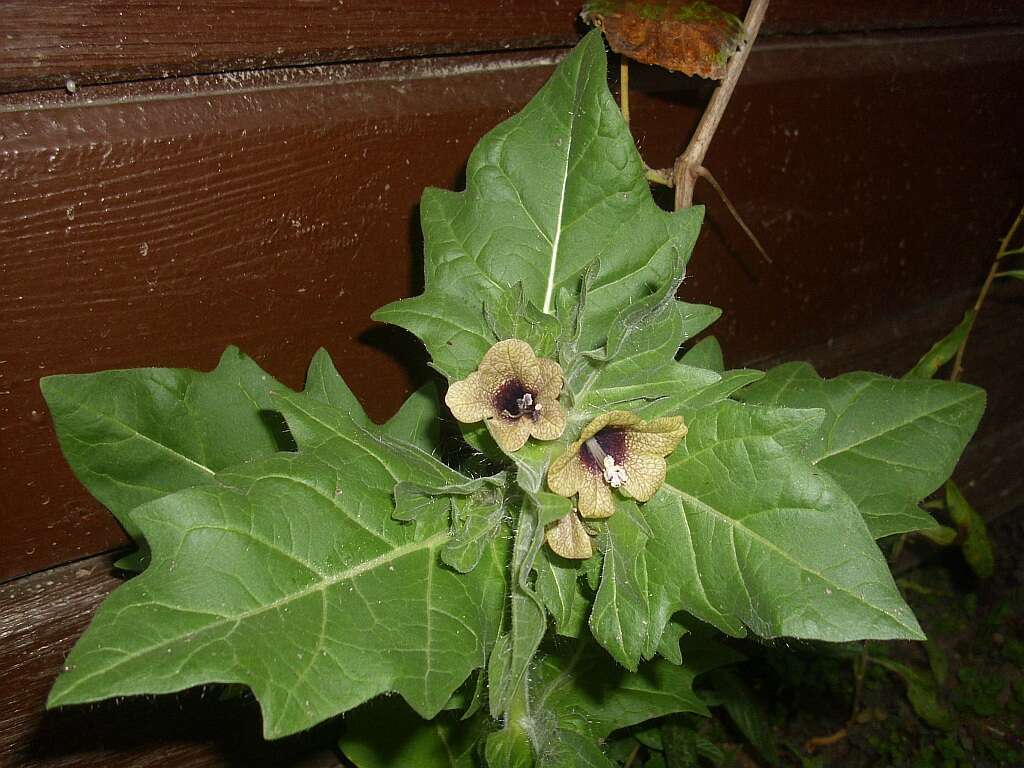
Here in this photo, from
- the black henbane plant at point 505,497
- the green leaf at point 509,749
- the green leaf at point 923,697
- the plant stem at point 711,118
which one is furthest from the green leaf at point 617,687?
the green leaf at point 923,697

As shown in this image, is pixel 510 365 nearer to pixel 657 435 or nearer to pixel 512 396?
pixel 512 396

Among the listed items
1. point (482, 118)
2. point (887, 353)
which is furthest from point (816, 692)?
point (482, 118)

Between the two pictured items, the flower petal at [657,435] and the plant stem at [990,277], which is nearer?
the flower petal at [657,435]

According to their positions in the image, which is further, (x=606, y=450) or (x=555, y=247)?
(x=555, y=247)

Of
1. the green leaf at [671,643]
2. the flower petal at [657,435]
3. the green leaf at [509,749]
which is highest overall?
the flower petal at [657,435]

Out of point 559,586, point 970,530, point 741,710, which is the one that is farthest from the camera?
point 970,530

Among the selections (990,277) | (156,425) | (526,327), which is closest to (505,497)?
(526,327)

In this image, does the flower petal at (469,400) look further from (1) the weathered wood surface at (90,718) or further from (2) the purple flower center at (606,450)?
(1) the weathered wood surface at (90,718)
